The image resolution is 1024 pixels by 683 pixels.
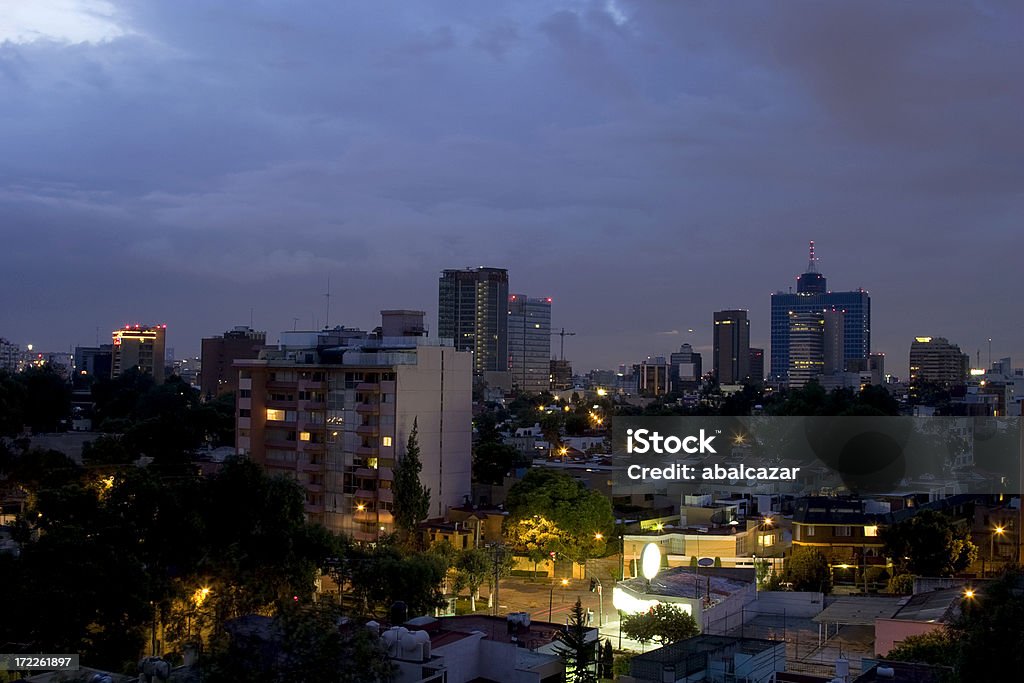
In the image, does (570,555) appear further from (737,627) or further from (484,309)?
(484,309)

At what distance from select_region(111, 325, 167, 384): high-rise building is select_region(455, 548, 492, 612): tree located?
90.2m

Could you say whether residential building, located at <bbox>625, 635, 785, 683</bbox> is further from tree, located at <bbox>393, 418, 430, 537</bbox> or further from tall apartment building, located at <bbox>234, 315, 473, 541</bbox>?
tall apartment building, located at <bbox>234, 315, 473, 541</bbox>

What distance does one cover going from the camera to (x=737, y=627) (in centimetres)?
1902

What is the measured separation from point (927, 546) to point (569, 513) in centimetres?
843

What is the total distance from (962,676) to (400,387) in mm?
18224

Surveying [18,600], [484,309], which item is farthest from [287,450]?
[484,309]

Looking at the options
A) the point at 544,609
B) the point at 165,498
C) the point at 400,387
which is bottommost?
the point at 544,609

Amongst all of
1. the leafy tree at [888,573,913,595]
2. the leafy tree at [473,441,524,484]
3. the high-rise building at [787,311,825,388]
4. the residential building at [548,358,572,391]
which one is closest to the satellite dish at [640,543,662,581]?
the leafy tree at [888,573,913,595]

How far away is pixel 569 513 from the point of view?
2491 centimetres

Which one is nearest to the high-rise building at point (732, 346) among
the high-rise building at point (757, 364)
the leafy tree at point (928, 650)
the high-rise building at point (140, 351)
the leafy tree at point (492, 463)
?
the high-rise building at point (757, 364)

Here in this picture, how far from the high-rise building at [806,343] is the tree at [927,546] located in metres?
152

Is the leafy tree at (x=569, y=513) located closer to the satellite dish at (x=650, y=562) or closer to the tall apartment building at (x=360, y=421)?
the tall apartment building at (x=360, y=421)

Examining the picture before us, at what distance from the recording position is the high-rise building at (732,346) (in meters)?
176

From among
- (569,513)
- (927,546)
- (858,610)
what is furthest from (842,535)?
(858,610)
